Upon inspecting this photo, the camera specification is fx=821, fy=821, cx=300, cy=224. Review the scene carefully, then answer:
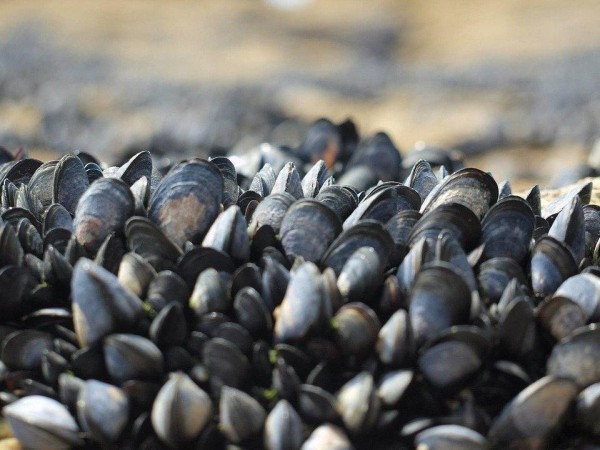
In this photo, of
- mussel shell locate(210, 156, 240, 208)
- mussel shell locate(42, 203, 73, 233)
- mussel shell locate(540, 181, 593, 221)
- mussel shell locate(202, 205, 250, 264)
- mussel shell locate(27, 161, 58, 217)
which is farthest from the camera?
mussel shell locate(540, 181, 593, 221)

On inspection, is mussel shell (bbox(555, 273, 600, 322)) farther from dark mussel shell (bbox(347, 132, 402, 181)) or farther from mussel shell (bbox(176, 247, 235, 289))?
dark mussel shell (bbox(347, 132, 402, 181))

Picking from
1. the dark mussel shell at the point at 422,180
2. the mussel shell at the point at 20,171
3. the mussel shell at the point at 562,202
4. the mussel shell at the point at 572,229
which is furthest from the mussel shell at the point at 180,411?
the mussel shell at the point at 562,202

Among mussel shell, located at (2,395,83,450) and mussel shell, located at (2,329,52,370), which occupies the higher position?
mussel shell, located at (2,329,52,370)

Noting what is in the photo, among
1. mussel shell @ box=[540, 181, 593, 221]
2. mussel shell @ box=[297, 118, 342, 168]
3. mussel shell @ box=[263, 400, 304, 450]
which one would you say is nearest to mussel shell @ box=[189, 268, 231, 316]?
mussel shell @ box=[263, 400, 304, 450]

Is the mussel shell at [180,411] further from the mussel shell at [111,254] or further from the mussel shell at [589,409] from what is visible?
the mussel shell at [589,409]

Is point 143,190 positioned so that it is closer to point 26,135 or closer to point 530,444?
Result: point 530,444

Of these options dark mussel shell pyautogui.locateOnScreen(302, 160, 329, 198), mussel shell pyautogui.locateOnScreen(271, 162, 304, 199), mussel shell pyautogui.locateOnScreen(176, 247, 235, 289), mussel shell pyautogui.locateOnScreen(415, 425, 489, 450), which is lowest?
mussel shell pyautogui.locateOnScreen(415, 425, 489, 450)

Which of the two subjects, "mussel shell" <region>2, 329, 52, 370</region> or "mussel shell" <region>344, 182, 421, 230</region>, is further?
"mussel shell" <region>344, 182, 421, 230</region>

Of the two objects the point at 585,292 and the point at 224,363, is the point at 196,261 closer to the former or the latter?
the point at 224,363

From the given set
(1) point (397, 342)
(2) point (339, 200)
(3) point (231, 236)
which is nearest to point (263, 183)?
(2) point (339, 200)
